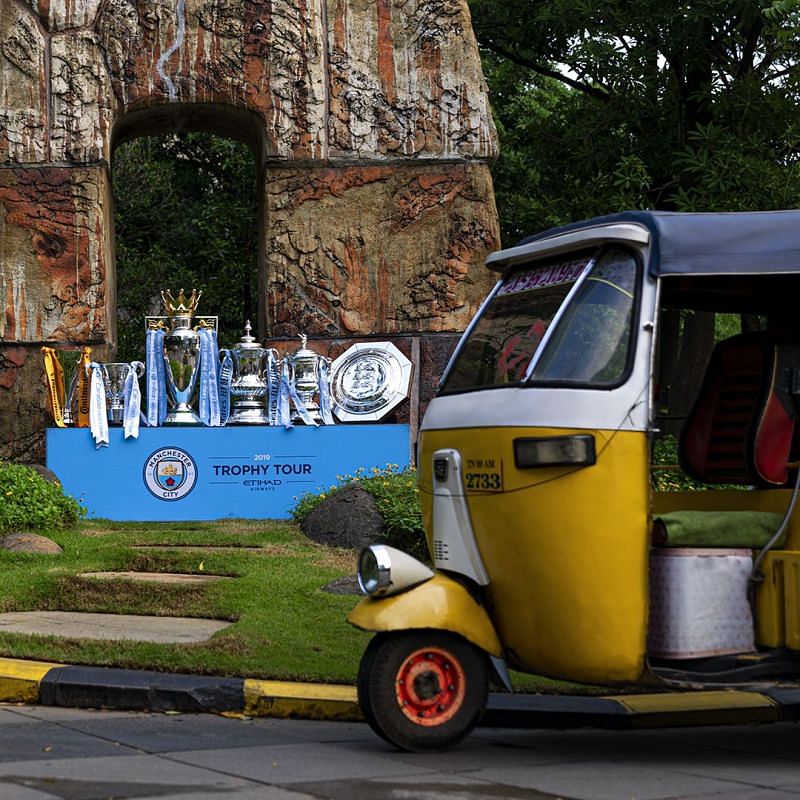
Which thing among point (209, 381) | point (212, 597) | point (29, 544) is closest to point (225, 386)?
point (209, 381)

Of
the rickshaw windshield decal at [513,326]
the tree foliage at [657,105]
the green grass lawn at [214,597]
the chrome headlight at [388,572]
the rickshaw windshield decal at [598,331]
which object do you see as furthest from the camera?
the tree foliage at [657,105]

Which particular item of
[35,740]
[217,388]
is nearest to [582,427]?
[35,740]

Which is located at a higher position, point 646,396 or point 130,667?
point 646,396

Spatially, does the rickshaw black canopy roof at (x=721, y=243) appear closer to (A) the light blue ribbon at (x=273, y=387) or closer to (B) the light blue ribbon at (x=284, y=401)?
(B) the light blue ribbon at (x=284, y=401)

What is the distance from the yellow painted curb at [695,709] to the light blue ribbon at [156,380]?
804cm

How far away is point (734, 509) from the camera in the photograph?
23.5ft

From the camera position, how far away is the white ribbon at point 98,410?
46.4 feet

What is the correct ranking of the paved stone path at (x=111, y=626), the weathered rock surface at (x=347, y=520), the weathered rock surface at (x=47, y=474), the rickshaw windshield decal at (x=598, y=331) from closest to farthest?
the rickshaw windshield decal at (x=598, y=331), the paved stone path at (x=111, y=626), the weathered rock surface at (x=347, y=520), the weathered rock surface at (x=47, y=474)

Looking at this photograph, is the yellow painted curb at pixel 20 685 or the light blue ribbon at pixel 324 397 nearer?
the yellow painted curb at pixel 20 685

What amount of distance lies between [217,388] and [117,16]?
4.38 metres

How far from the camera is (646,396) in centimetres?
598

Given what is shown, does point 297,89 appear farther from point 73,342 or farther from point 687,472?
point 687,472

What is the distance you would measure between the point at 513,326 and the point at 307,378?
8.51 metres

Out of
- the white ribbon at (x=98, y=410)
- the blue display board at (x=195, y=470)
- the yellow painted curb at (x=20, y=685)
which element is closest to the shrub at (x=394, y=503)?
the blue display board at (x=195, y=470)
